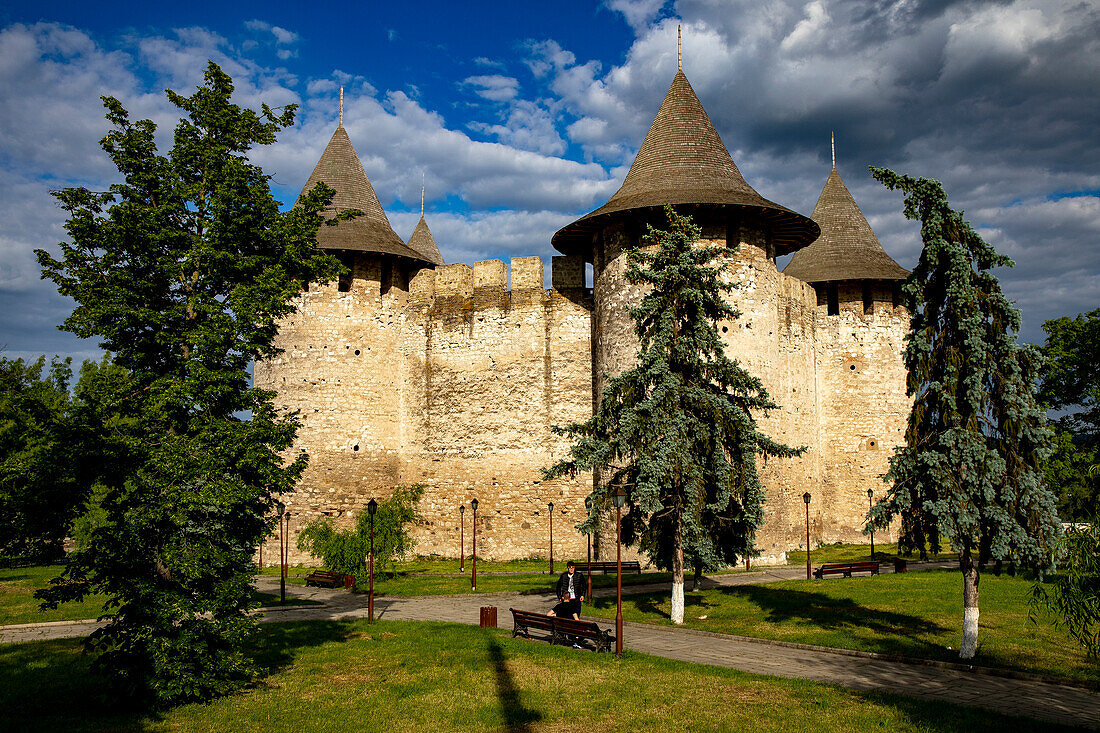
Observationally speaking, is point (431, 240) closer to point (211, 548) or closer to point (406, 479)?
point (406, 479)

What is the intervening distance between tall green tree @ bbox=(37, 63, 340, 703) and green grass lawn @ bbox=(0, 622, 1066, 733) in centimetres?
70

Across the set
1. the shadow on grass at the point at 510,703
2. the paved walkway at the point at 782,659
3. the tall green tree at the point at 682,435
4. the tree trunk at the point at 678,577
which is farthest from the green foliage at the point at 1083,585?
the tree trunk at the point at 678,577

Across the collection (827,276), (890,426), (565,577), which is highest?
(827,276)

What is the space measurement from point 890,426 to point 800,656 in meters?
19.4

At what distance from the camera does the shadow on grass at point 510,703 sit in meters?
8.50

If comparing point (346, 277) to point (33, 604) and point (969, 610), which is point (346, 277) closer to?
point (33, 604)

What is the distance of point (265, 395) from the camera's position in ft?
34.9

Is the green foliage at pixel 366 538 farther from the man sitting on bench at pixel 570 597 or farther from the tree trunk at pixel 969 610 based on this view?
the tree trunk at pixel 969 610

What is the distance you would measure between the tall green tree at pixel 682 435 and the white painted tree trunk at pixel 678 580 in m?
0.02

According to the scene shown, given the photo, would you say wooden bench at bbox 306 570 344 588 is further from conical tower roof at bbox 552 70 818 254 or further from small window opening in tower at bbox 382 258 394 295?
conical tower roof at bbox 552 70 818 254

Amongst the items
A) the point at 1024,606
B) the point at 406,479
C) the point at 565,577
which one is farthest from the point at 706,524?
the point at 406,479

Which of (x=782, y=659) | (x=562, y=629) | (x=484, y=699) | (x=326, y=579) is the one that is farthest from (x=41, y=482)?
(x=326, y=579)

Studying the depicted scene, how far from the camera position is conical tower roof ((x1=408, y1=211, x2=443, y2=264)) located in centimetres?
4103

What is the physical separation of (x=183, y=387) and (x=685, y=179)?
17.5 metres
